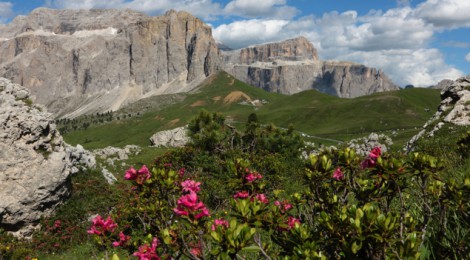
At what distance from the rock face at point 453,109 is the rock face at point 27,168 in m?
27.4

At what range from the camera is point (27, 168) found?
23.5m

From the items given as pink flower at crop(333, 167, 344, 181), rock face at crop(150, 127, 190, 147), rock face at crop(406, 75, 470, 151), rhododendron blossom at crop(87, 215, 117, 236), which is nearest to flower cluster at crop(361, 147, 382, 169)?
pink flower at crop(333, 167, 344, 181)

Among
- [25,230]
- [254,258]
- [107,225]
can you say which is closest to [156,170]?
[107,225]

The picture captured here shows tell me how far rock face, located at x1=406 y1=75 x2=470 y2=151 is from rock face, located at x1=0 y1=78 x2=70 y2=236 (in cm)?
2737

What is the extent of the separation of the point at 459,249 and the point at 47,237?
2335cm

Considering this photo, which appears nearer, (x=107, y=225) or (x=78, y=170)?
(x=107, y=225)

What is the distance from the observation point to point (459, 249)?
15.2 feet

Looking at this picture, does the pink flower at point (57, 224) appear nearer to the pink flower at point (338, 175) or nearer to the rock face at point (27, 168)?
the rock face at point (27, 168)

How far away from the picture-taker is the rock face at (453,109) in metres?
34.0

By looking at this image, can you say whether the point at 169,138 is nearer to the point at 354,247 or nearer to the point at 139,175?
the point at 139,175

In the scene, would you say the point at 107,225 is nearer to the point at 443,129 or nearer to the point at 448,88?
the point at 443,129

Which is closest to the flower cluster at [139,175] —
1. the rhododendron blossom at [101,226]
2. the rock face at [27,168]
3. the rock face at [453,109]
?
the rhododendron blossom at [101,226]

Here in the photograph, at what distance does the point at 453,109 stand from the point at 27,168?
38.6m

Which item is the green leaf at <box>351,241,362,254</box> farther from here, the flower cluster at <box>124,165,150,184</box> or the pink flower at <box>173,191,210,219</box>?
the flower cluster at <box>124,165,150,184</box>
